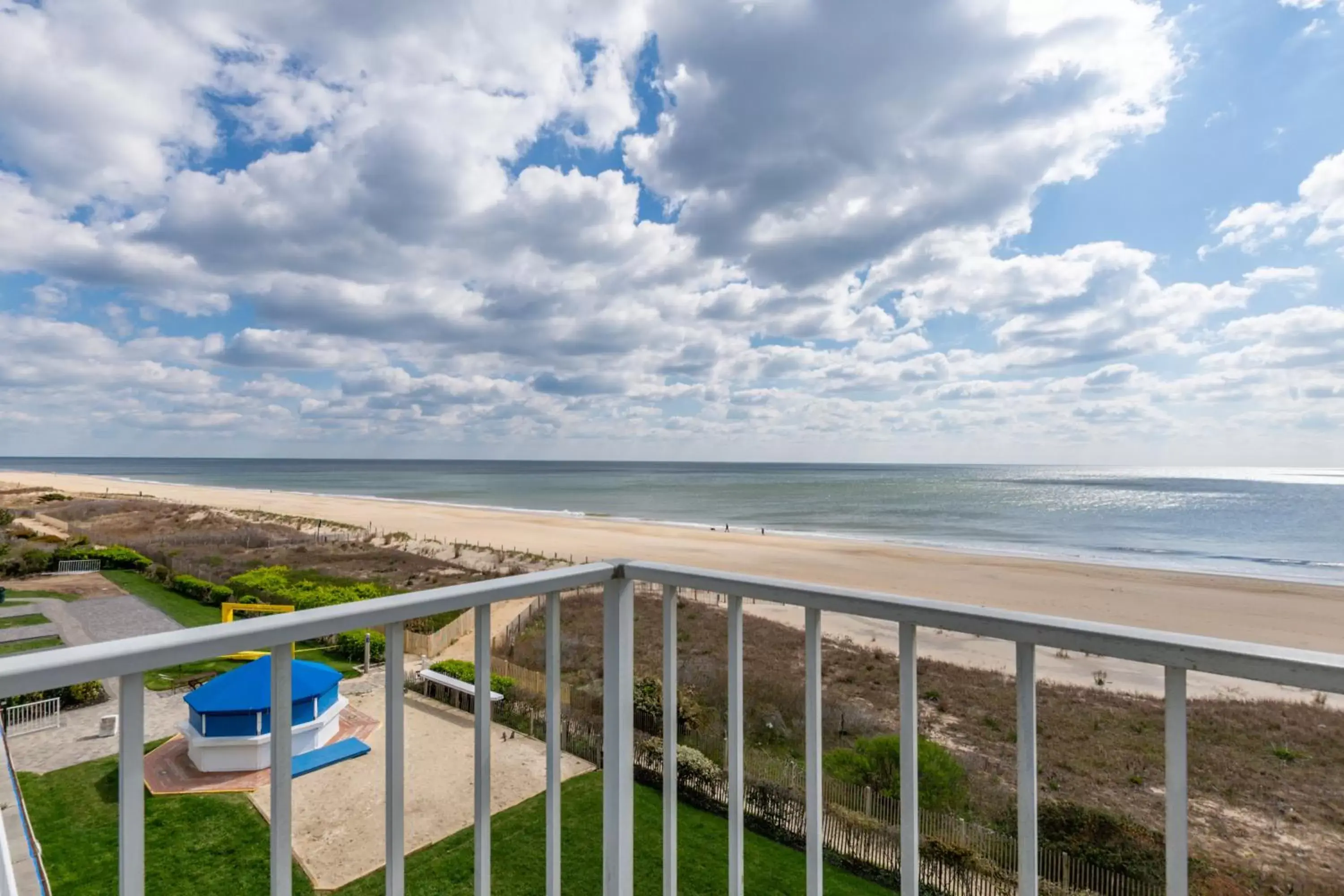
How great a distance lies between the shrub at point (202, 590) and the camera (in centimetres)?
1175

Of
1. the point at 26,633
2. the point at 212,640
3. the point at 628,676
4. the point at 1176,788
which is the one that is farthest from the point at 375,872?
the point at 26,633

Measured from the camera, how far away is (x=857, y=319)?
31.2m

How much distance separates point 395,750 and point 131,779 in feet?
1.21

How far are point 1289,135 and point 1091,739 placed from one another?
14734mm

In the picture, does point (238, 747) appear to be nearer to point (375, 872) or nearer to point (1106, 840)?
point (375, 872)

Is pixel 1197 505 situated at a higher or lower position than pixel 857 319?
lower

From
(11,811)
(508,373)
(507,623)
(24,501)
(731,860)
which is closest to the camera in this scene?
(731,860)

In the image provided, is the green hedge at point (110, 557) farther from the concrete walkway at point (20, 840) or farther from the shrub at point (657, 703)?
the shrub at point (657, 703)

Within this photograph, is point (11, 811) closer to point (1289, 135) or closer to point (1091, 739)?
point (1091, 739)

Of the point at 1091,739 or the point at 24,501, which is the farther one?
the point at 24,501

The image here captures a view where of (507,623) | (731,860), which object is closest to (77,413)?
(507,623)

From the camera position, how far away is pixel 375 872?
441cm

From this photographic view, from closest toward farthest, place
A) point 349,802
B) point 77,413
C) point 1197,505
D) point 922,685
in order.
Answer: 1. point 349,802
2. point 922,685
3. point 77,413
4. point 1197,505

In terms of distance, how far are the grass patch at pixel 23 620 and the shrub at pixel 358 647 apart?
483cm
